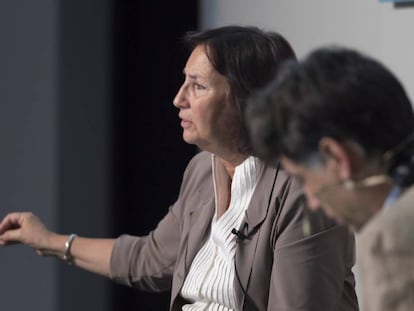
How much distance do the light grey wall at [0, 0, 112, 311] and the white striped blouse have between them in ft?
4.18

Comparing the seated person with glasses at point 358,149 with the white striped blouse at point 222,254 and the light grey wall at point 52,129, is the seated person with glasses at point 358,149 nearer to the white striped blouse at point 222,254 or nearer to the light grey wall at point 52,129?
the white striped blouse at point 222,254

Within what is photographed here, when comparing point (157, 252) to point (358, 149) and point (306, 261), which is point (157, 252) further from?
point (358, 149)

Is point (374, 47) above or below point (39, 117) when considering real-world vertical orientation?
above

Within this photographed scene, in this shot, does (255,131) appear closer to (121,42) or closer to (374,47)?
(374,47)

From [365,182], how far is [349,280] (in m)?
1.12

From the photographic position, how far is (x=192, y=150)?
417 cm

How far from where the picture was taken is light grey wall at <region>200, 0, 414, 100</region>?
134 inches

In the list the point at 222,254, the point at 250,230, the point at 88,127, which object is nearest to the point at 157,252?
the point at 222,254

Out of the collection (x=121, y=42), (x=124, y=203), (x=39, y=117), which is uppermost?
(x=121, y=42)

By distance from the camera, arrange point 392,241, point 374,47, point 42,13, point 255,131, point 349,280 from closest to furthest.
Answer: point 392,241
point 255,131
point 349,280
point 374,47
point 42,13

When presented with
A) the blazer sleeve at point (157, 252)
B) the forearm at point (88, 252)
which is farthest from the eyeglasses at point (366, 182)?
the forearm at point (88, 252)

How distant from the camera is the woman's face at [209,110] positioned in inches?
114

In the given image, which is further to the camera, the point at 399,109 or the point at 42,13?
the point at 42,13

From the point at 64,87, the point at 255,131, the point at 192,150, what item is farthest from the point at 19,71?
the point at 255,131
